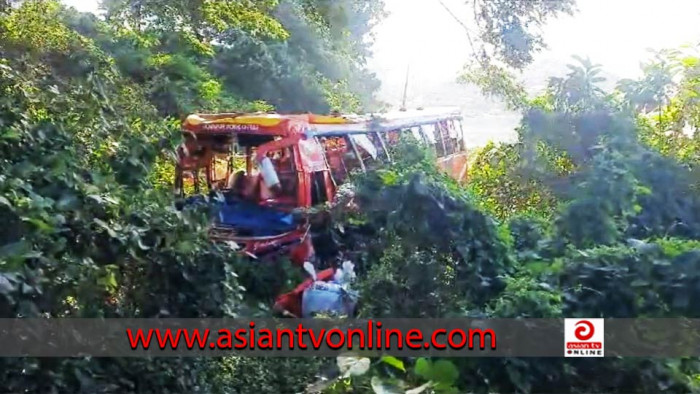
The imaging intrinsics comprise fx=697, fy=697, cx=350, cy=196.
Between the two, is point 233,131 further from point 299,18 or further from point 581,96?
point 299,18

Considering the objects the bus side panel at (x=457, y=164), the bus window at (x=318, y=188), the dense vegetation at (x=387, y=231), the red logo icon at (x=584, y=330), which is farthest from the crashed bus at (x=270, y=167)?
the red logo icon at (x=584, y=330)

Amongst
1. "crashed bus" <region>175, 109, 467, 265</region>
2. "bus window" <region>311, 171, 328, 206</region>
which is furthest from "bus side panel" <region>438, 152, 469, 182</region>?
"bus window" <region>311, 171, 328, 206</region>

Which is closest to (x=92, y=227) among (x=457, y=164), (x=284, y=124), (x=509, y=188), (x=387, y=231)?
(x=387, y=231)

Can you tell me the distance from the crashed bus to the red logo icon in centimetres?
269

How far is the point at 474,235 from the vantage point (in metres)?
3.36

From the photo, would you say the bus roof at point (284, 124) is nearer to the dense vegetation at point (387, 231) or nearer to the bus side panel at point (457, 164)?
the dense vegetation at point (387, 231)

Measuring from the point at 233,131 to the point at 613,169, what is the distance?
10.8 ft

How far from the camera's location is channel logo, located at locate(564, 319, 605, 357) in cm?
275

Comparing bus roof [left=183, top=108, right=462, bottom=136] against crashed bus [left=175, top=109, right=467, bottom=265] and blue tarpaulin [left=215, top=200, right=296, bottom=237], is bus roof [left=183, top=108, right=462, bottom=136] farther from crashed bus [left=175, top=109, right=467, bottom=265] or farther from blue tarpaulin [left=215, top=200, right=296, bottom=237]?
blue tarpaulin [left=215, top=200, right=296, bottom=237]

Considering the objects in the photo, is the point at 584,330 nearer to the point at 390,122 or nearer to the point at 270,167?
the point at 270,167

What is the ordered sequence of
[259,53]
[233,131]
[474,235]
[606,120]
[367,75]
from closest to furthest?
1. [474,235]
2. [606,120]
3. [233,131]
4. [259,53]
5. [367,75]

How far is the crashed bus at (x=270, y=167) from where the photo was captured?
5602mm

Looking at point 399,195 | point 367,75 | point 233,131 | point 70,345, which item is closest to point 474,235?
point 399,195

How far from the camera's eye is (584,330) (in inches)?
110
